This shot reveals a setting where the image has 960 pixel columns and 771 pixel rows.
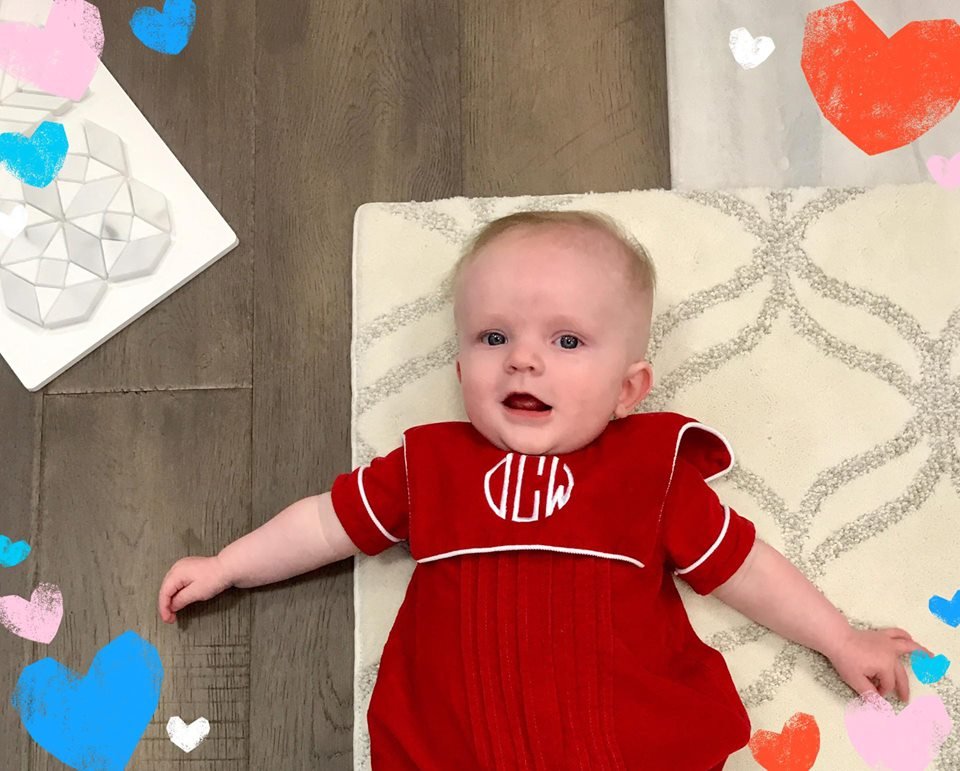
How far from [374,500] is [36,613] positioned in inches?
16.0

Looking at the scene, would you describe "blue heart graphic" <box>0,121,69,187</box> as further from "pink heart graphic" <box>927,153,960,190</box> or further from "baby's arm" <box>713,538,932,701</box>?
"pink heart graphic" <box>927,153,960,190</box>

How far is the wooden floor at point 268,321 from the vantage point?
103cm

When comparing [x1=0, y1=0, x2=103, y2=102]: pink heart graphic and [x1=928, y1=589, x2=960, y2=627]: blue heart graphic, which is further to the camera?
[x1=0, y1=0, x2=103, y2=102]: pink heart graphic

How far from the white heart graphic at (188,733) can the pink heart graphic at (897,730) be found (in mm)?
649

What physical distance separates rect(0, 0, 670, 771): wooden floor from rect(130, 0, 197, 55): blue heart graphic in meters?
0.01

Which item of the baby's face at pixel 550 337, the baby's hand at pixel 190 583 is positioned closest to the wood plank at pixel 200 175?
the baby's hand at pixel 190 583

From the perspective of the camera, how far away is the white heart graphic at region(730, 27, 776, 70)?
1.15 meters

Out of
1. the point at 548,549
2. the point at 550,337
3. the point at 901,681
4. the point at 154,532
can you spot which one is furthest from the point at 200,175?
the point at 901,681

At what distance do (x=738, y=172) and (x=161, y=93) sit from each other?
69 cm

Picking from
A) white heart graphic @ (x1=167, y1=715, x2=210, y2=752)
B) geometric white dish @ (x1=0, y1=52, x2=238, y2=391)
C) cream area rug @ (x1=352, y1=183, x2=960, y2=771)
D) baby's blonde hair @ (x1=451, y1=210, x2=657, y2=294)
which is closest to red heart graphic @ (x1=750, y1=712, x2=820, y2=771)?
cream area rug @ (x1=352, y1=183, x2=960, y2=771)

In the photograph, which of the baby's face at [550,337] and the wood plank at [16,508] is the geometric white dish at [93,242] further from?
the baby's face at [550,337]

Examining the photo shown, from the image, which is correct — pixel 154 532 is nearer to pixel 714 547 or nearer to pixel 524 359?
pixel 524 359

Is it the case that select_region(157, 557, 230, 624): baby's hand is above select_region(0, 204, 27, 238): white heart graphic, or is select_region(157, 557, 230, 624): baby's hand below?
below

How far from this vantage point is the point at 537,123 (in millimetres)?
1145
